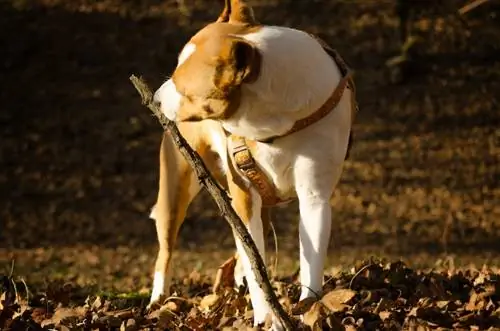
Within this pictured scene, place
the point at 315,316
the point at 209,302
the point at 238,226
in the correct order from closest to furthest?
1. the point at 238,226
2. the point at 315,316
3. the point at 209,302

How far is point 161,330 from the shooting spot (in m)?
3.63

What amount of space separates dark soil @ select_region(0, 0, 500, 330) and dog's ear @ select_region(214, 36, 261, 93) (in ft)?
13.8

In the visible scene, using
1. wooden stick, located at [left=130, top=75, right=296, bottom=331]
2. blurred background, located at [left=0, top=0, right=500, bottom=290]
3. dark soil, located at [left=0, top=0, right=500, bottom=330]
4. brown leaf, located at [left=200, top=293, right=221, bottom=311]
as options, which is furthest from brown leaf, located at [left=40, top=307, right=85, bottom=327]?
blurred background, located at [left=0, top=0, right=500, bottom=290]

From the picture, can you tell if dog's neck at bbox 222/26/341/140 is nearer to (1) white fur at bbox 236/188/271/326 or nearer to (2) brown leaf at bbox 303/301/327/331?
(1) white fur at bbox 236/188/271/326

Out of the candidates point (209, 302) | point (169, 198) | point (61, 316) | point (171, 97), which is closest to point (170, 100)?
point (171, 97)

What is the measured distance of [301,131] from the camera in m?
3.60

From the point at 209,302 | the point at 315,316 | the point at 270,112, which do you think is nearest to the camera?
the point at 315,316

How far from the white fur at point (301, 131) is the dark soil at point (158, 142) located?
384 cm

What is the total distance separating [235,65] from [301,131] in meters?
0.40

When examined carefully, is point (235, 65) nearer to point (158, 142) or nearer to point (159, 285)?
point (159, 285)

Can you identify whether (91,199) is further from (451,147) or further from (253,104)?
(253,104)

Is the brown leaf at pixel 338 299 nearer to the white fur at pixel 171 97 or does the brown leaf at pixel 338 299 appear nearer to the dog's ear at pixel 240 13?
the white fur at pixel 171 97

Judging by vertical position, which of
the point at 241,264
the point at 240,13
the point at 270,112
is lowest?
the point at 241,264

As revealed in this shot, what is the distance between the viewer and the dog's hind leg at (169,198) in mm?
4703
